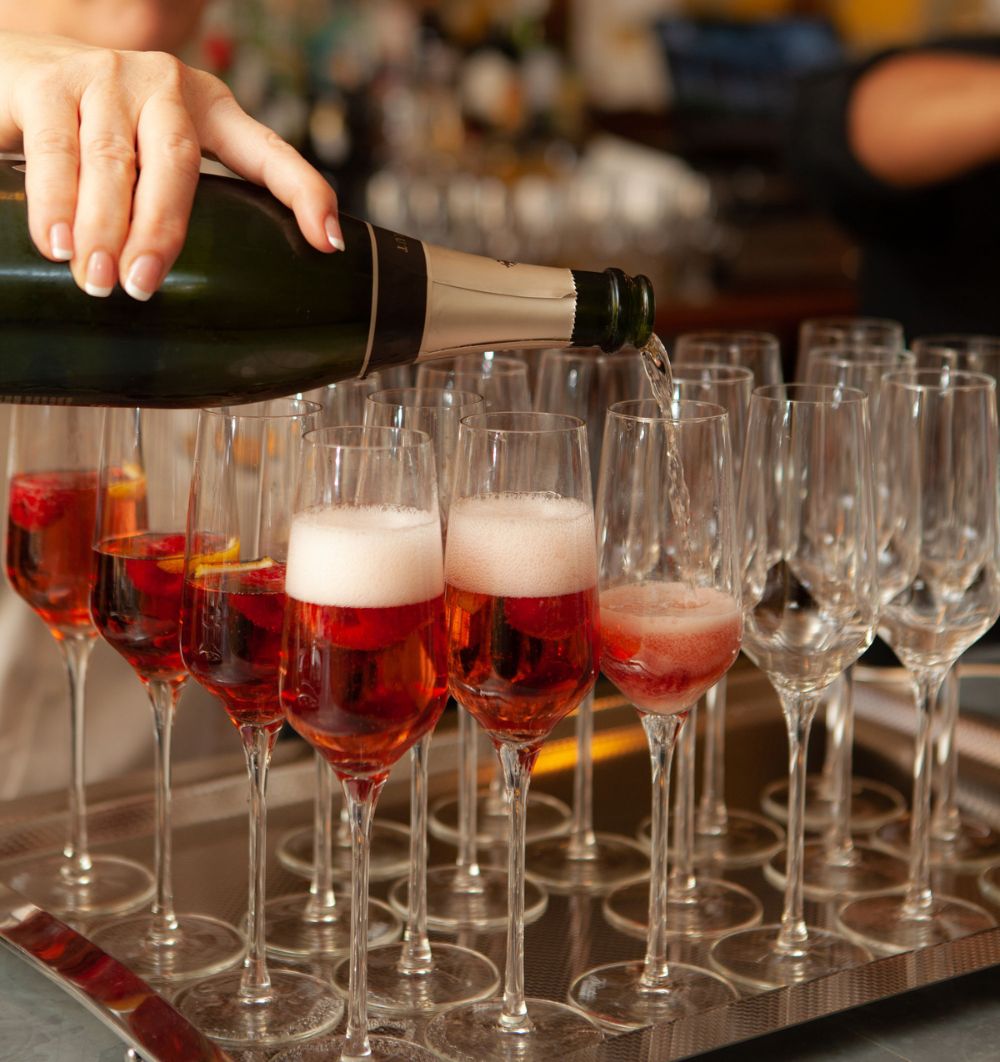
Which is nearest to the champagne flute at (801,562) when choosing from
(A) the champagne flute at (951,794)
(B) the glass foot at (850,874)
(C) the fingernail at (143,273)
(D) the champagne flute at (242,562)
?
(B) the glass foot at (850,874)

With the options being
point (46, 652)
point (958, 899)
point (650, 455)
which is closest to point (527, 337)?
point (650, 455)

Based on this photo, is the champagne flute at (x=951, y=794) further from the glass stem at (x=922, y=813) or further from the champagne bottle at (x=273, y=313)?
the champagne bottle at (x=273, y=313)

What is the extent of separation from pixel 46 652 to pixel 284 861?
547 mm

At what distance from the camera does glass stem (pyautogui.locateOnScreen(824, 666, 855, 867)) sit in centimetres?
128

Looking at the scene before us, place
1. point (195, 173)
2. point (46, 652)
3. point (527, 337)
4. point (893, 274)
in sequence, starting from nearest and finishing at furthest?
point (195, 173) → point (527, 337) → point (46, 652) → point (893, 274)

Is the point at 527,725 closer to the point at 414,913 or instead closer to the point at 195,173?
the point at 414,913

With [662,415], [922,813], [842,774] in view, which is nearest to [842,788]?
[842,774]

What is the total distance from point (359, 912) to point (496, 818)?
17.9 inches

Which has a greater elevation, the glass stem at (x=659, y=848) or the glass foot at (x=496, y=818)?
the glass stem at (x=659, y=848)

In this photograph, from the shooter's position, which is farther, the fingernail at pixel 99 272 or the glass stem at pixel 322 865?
the glass stem at pixel 322 865

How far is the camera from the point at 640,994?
1035mm

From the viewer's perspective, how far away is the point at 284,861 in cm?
124

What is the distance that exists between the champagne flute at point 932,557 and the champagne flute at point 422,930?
0.29 meters

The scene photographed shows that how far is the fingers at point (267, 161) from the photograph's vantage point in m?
0.95
